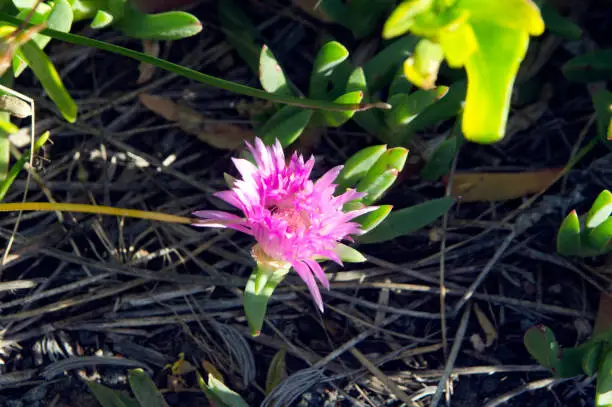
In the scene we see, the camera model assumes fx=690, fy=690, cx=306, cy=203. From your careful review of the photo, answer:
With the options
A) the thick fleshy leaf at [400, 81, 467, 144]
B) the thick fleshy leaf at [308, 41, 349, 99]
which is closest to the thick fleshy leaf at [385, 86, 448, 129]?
the thick fleshy leaf at [400, 81, 467, 144]

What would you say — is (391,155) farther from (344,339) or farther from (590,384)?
(590,384)

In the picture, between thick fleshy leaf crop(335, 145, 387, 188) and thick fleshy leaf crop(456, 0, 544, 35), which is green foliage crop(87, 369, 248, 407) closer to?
thick fleshy leaf crop(335, 145, 387, 188)

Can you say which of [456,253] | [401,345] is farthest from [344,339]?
[456,253]

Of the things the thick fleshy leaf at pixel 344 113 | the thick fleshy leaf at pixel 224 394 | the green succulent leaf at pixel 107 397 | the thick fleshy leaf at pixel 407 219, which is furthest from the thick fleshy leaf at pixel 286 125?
the green succulent leaf at pixel 107 397

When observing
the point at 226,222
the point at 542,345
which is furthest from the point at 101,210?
the point at 542,345

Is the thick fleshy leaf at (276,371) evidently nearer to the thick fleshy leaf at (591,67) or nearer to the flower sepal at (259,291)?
the flower sepal at (259,291)

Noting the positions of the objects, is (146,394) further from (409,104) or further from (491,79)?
Answer: (491,79)
